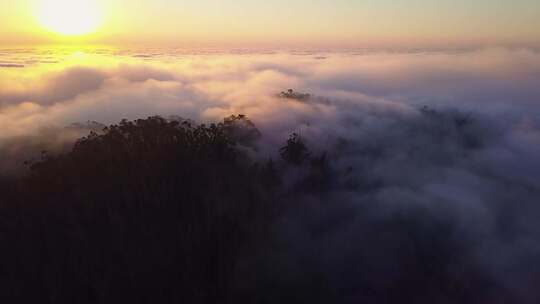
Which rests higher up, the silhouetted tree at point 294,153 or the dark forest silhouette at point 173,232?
the silhouetted tree at point 294,153

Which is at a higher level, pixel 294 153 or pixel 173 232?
pixel 294 153

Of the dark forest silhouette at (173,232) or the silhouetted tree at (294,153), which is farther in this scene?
the silhouetted tree at (294,153)

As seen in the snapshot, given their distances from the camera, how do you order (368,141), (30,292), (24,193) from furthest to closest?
(368,141), (24,193), (30,292)

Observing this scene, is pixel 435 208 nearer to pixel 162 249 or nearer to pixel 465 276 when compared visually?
pixel 465 276

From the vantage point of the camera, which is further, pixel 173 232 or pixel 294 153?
pixel 294 153

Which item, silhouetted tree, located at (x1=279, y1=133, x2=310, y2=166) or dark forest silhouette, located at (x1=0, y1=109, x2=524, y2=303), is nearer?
dark forest silhouette, located at (x1=0, y1=109, x2=524, y2=303)

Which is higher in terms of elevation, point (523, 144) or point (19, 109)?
point (19, 109)

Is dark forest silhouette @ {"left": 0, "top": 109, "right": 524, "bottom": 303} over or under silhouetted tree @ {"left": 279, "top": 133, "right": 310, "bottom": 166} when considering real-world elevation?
under

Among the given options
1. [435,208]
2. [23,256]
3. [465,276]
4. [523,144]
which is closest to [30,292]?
[23,256]
